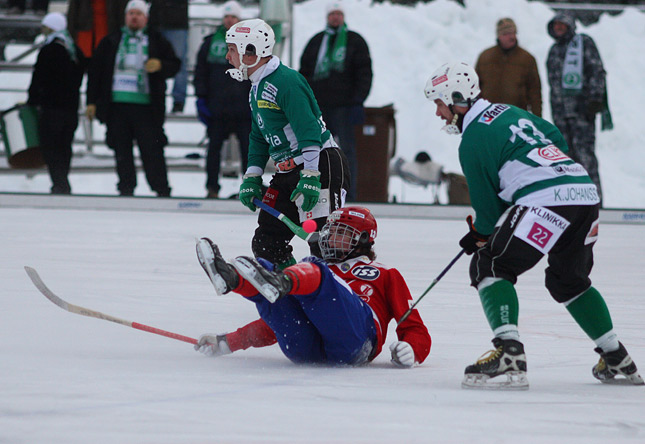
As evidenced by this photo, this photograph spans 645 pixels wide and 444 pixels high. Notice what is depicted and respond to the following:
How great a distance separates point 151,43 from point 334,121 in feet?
6.15

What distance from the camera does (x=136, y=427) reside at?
105 inches

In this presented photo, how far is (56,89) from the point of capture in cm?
1008

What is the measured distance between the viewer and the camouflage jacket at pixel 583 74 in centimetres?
1005

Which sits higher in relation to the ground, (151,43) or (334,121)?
(151,43)

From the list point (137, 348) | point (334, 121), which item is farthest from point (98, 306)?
point (334, 121)

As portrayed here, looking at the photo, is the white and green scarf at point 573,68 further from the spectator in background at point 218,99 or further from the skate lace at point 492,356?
the skate lace at point 492,356

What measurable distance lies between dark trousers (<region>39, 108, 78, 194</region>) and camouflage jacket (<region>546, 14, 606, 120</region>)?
4.69 meters

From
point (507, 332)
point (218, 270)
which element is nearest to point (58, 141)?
point (218, 270)

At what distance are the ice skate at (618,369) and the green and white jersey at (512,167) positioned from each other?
1.83ft

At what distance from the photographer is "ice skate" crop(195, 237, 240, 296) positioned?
3.32m

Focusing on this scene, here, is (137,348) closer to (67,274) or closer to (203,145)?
(67,274)

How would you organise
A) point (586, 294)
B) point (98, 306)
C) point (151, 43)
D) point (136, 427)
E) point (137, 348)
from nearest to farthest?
point (136, 427) < point (586, 294) < point (137, 348) < point (98, 306) < point (151, 43)

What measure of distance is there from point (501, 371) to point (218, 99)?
22.6ft

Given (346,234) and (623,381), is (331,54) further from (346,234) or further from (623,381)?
(623,381)
